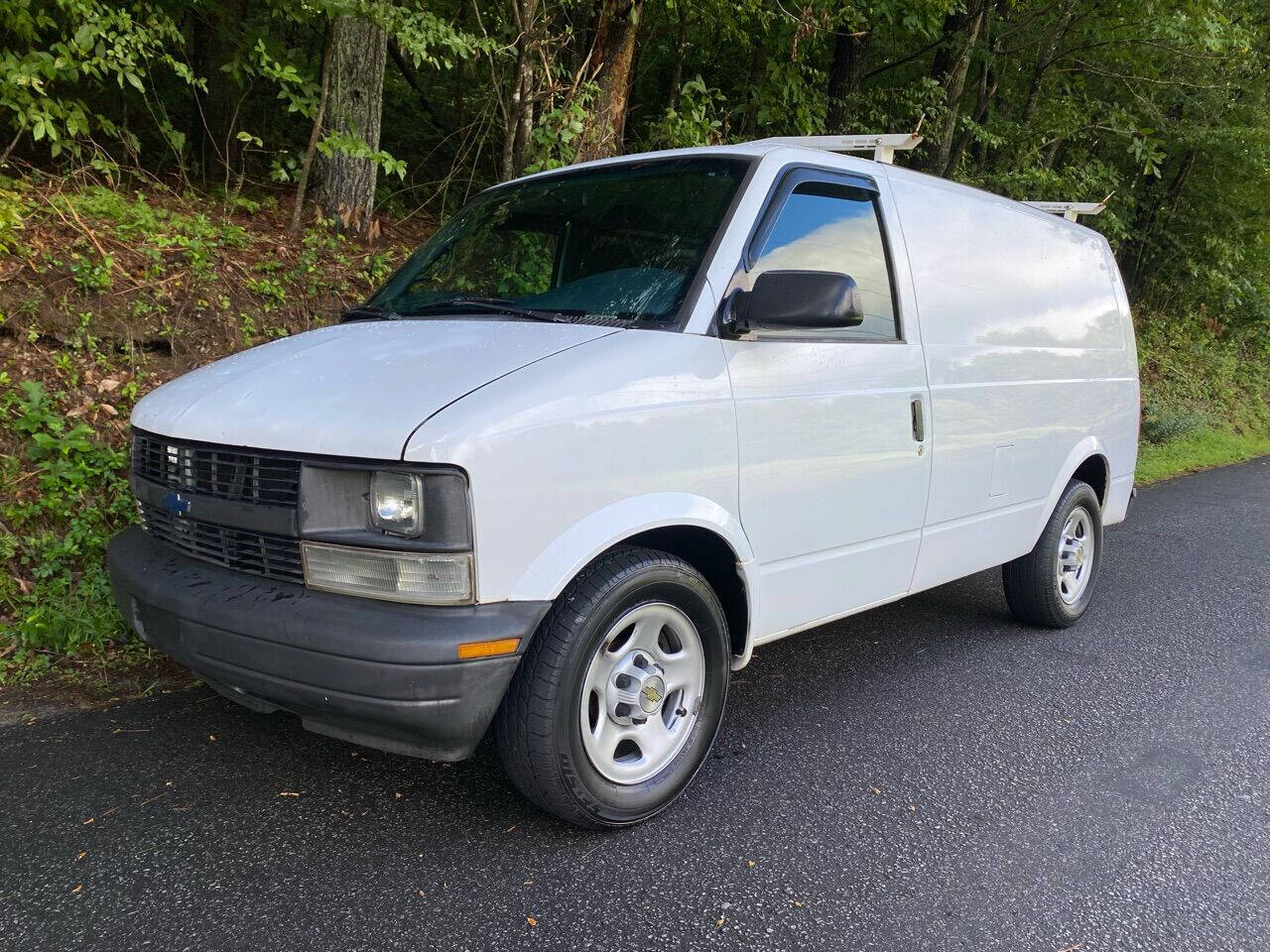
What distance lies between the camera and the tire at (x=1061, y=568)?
462 centimetres

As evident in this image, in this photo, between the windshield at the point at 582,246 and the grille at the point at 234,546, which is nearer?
the grille at the point at 234,546

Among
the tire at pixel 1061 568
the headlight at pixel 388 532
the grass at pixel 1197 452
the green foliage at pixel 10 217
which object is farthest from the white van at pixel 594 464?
the grass at pixel 1197 452

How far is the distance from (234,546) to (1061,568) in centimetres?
410

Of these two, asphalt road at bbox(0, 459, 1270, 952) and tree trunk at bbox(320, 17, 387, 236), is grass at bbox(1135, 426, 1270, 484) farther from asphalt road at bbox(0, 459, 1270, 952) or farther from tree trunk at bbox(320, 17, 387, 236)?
tree trunk at bbox(320, 17, 387, 236)

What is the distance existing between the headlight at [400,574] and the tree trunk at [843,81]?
9079 millimetres

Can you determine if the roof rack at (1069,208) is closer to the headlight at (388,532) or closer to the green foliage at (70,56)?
the headlight at (388,532)

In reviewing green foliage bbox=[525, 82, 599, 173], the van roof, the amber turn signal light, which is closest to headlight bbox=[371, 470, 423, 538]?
the amber turn signal light

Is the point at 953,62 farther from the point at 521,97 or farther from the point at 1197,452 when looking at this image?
the point at 521,97

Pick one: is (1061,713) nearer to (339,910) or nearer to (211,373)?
(339,910)

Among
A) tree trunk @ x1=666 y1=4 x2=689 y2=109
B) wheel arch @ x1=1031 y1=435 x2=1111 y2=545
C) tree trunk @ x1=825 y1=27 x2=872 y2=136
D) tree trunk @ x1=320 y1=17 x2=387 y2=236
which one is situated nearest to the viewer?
wheel arch @ x1=1031 y1=435 x2=1111 y2=545

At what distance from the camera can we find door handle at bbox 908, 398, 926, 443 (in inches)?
139

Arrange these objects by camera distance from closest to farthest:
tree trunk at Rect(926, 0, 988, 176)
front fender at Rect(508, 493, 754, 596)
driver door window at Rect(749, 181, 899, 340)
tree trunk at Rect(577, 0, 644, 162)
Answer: front fender at Rect(508, 493, 754, 596)
driver door window at Rect(749, 181, 899, 340)
tree trunk at Rect(577, 0, 644, 162)
tree trunk at Rect(926, 0, 988, 176)

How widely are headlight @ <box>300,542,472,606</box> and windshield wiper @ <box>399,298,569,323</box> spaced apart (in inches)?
38.8

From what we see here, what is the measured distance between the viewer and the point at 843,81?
10.1m
